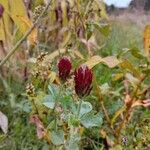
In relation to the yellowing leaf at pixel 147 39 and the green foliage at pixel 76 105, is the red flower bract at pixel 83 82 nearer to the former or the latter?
the green foliage at pixel 76 105

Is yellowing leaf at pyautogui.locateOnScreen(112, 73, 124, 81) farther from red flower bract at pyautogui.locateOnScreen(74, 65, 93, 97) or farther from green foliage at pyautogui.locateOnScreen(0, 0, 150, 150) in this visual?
red flower bract at pyautogui.locateOnScreen(74, 65, 93, 97)

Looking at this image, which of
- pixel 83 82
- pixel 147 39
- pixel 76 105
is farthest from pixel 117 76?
pixel 83 82

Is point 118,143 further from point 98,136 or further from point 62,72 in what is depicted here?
point 62,72

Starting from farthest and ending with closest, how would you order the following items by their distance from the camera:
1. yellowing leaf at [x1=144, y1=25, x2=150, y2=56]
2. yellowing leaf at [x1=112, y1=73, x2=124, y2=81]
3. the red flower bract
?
yellowing leaf at [x1=112, y1=73, x2=124, y2=81]
yellowing leaf at [x1=144, y1=25, x2=150, y2=56]
the red flower bract

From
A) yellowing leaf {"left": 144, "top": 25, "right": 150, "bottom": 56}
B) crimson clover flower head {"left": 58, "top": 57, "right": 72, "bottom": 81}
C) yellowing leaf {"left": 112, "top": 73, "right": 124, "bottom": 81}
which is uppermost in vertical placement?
crimson clover flower head {"left": 58, "top": 57, "right": 72, "bottom": 81}

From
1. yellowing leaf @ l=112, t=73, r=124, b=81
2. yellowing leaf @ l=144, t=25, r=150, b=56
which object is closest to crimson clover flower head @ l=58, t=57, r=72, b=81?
yellowing leaf @ l=144, t=25, r=150, b=56

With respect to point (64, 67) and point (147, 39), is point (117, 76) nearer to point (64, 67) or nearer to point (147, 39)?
point (147, 39)

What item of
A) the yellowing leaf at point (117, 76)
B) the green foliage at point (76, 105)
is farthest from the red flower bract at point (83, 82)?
the yellowing leaf at point (117, 76)

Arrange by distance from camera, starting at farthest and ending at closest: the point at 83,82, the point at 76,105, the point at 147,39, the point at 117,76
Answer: the point at 117,76, the point at 147,39, the point at 76,105, the point at 83,82

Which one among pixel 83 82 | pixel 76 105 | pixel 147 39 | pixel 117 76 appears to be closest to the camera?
pixel 83 82

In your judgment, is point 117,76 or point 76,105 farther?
point 117,76

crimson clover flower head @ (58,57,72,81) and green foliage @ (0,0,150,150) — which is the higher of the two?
crimson clover flower head @ (58,57,72,81)

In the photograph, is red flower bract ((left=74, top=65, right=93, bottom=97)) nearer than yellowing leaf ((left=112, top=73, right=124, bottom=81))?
Yes
